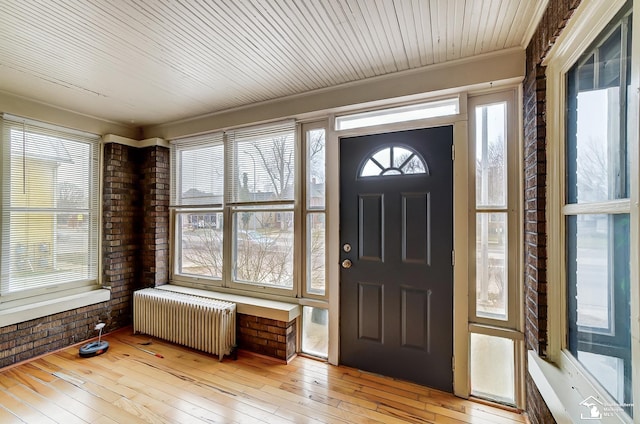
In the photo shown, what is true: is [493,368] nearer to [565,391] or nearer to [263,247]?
[565,391]

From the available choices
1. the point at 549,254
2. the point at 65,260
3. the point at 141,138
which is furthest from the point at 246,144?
the point at 549,254

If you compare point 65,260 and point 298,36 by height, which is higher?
point 298,36

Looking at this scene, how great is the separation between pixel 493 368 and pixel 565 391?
0.94 meters

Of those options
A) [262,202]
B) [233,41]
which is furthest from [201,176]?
[233,41]

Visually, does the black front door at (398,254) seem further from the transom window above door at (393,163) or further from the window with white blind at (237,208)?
the window with white blind at (237,208)

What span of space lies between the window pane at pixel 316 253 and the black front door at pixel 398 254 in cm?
23

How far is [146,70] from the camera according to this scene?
7.23 feet

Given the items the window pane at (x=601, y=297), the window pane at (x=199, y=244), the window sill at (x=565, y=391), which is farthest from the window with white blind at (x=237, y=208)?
the window pane at (x=601, y=297)

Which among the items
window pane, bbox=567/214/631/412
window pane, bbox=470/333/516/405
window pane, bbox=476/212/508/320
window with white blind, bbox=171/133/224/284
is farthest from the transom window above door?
window with white blind, bbox=171/133/224/284

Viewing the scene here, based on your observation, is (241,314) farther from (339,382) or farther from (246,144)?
(246,144)

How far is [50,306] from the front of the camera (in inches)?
109

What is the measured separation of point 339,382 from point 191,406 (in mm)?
1162

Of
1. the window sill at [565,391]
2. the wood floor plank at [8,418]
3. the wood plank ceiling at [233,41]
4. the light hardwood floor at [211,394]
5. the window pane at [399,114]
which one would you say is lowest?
the light hardwood floor at [211,394]

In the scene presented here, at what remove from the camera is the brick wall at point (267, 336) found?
8.68 feet
